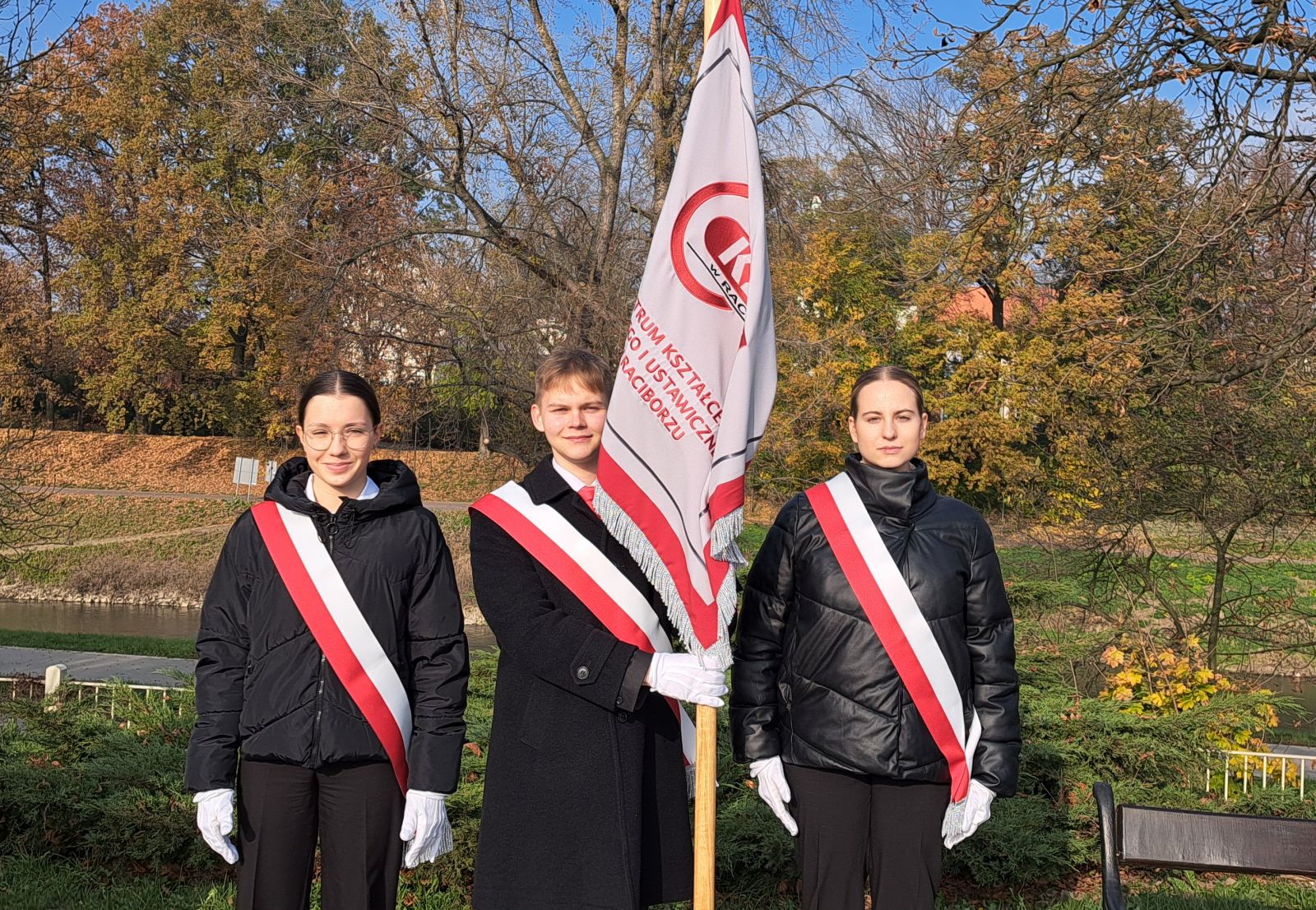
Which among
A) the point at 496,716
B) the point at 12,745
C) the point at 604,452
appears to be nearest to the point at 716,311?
the point at 604,452

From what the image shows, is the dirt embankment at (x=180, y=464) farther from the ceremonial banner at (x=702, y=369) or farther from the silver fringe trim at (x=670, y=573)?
the silver fringe trim at (x=670, y=573)

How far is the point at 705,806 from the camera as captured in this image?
287 centimetres

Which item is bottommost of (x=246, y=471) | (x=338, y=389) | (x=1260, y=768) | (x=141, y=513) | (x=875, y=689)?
(x=1260, y=768)

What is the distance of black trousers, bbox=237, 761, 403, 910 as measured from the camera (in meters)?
3.03

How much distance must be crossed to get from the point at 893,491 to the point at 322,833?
1.72 m

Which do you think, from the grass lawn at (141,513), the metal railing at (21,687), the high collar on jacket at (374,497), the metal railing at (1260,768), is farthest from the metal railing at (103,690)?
the grass lawn at (141,513)

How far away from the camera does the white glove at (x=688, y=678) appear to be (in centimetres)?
280

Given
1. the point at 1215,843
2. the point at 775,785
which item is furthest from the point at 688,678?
the point at 1215,843

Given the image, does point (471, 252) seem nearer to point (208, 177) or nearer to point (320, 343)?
point (320, 343)

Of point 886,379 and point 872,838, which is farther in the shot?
point 886,379

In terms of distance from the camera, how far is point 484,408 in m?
15.5

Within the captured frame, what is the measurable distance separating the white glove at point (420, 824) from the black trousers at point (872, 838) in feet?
3.06

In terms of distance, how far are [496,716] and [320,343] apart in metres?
12.6

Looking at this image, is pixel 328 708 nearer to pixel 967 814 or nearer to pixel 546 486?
pixel 546 486
